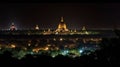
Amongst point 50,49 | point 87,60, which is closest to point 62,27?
point 50,49

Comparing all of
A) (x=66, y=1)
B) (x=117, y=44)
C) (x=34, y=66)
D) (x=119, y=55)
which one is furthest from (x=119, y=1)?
(x=117, y=44)

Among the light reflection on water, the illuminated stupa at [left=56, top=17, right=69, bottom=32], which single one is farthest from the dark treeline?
the illuminated stupa at [left=56, top=17, right=69, bottom=32]

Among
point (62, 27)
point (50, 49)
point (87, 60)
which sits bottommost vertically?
point (50, 49)

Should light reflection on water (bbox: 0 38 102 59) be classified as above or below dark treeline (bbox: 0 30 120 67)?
below

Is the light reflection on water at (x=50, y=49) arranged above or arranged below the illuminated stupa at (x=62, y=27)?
below

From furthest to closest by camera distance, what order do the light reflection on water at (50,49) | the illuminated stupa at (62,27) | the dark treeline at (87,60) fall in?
the illuminated stupa at (62,27), the light reflection on water at (50,49), the dark treeline at (87,60)

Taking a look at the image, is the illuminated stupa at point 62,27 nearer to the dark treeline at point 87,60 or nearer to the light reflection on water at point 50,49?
the light reflection on water at point 50,49

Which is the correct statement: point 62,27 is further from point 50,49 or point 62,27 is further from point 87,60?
point 87,60

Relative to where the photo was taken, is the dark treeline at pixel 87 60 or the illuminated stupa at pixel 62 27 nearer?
the dark treeline at pixel 87 60

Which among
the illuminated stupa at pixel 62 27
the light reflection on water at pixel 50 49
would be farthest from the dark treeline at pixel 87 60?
the illuminated stupa at pixel 62 27

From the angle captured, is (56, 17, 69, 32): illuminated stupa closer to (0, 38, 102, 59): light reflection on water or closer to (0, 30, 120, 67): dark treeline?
(0, 38, 102, 59): light reflection on water

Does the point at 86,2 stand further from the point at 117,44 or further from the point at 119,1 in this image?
the point at 117,44

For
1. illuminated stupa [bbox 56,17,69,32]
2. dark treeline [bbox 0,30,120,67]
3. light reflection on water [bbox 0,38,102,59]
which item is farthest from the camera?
illuminated stupa [bbox 56,17,69,32]
